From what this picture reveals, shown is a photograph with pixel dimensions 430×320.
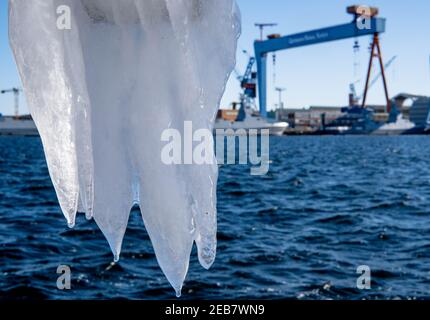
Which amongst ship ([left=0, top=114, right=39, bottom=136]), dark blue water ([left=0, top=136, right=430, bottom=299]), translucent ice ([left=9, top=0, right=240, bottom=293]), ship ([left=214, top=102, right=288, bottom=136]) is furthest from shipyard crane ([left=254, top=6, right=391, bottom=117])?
translucent ice ([left=9, top=0, right=240, bottom=293])

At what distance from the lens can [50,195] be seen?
17.8 m

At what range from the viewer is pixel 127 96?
219 cm

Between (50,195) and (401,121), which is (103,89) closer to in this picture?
(50,195)

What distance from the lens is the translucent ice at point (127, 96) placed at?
1933 millimetres

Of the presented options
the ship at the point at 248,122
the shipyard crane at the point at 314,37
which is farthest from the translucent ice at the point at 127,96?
the ship at the point at 248,122

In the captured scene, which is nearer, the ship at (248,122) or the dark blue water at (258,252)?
the dark blue water at (258,252)

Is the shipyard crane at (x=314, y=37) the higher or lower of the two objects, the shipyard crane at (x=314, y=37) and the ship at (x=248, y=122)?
the higher

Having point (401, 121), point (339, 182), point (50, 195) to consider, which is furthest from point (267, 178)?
point (401, 121)

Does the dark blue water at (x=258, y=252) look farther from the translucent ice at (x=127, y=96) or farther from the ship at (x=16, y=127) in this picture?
the ship at (x=16, y=127)

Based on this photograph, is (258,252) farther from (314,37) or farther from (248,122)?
(248,122)

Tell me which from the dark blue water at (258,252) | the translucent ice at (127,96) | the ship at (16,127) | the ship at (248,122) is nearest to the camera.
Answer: the translucent ice at (127,96)

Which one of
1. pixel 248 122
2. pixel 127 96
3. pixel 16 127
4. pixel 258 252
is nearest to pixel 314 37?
pixel 248 122

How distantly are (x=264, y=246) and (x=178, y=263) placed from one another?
7653mm

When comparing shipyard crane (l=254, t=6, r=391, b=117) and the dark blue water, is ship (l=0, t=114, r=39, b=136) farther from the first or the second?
the dark blue water
